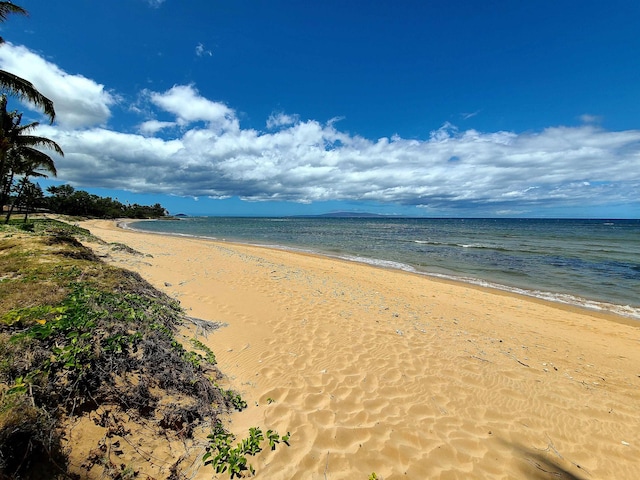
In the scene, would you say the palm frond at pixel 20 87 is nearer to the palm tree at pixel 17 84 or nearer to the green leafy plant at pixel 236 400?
the palm tree at pixel 17 84

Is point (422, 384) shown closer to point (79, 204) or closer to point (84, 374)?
point (84, 374)

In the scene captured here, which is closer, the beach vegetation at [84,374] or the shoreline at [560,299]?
the beach vegetation at [84,374]

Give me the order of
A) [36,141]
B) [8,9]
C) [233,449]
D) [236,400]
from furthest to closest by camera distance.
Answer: [36,141], [8,9], [236,400], [233,449]

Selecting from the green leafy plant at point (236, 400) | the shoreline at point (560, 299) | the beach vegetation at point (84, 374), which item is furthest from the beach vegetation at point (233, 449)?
the shoreline at point (560, 299)

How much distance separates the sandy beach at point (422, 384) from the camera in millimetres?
3426

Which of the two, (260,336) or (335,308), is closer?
(260,336)

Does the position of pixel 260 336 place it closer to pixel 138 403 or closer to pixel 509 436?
pixel 138 403

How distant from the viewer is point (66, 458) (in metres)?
2.17

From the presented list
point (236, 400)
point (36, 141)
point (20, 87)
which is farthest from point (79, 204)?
point (236, 400)

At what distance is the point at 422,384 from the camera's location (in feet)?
16.2

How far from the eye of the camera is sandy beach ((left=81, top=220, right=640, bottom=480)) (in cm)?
343

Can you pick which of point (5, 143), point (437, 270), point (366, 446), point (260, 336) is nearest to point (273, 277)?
point (260, 336)

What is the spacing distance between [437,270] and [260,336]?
14833mm

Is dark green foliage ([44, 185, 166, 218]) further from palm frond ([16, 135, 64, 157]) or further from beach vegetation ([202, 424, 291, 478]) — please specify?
beach vegetation ([202, 424, 291, 478])
